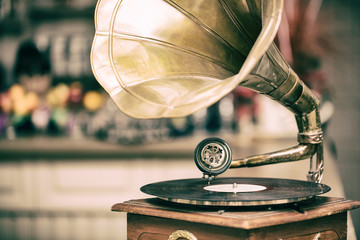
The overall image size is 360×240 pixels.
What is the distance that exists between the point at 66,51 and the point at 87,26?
0.99ft

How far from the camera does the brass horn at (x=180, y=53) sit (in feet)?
4.32

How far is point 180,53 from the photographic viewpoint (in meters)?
1.39

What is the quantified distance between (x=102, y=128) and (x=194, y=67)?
1.51m

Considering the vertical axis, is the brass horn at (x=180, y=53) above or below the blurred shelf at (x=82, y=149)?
above

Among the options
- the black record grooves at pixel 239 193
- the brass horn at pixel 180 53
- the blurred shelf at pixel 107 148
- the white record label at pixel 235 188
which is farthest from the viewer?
the blurred shelf at pixel 107 148

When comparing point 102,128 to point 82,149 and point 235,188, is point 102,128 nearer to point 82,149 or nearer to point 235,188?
point 82,149

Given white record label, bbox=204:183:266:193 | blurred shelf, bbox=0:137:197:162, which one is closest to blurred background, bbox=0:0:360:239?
blurred shelf, bbox=0:137:197:162

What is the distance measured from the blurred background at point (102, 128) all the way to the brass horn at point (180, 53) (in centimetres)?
105

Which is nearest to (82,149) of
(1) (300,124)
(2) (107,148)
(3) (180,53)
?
(2) (107,148)

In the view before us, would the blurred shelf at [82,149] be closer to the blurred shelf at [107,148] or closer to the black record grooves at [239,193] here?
the blurred shelf at [107,148]

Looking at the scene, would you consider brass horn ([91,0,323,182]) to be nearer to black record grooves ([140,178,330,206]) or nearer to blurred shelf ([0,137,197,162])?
black record grooves ([140,178,330,206])

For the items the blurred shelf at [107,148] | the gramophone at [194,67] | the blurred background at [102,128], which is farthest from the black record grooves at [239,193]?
the blurred shelf at [107,148]

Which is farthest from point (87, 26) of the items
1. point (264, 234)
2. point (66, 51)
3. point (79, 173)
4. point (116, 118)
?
point (264, 234)

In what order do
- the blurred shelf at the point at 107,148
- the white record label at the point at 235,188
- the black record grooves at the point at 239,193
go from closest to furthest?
the black record grooves at the point at 239,193
the white record label at the point at 235,188
the blurred shelf at the point at 107,148
